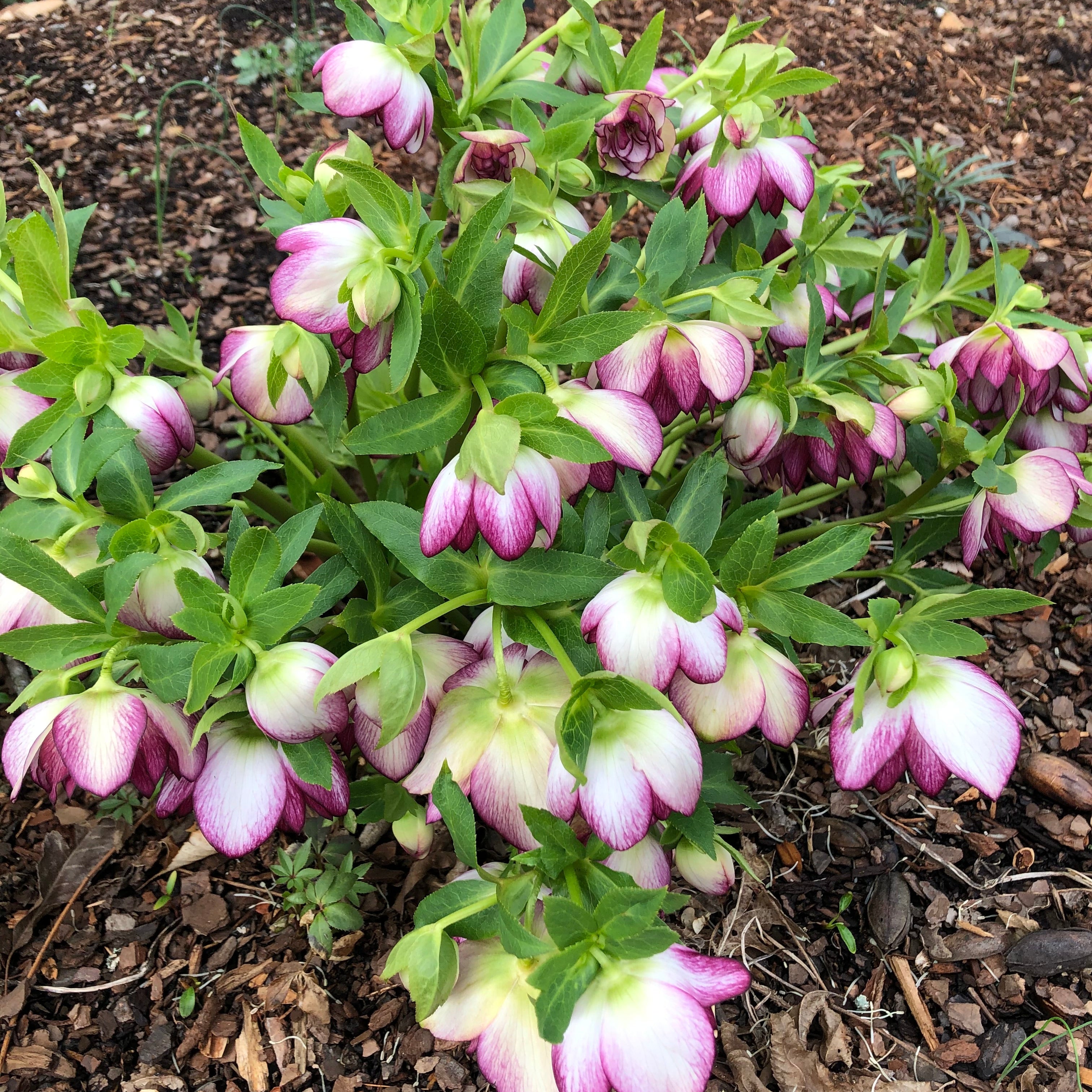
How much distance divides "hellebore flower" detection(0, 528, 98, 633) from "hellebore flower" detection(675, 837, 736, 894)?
1.73 ft

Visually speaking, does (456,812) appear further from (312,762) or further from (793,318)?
(793,318)

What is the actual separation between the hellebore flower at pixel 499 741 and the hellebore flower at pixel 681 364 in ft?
0.74

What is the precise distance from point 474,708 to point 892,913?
65cm

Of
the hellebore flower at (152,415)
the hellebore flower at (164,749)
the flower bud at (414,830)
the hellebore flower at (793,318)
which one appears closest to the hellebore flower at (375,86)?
the hellebore flower at (152,415)

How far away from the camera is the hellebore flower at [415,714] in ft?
2.20

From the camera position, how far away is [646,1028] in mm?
595

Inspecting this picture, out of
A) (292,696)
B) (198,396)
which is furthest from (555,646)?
(198,396)

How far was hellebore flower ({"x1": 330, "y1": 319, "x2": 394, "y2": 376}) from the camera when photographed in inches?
28.9

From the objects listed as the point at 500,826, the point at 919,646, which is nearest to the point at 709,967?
the point at 500,826

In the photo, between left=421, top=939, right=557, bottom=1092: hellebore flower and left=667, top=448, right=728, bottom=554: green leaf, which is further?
left=667, top=448, right=728, bottom=554: green leaf

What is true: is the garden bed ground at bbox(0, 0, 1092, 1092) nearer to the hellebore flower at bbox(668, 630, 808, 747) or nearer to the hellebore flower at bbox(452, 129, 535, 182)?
the hellebore flower at bbox(668, 630, 808, 747)

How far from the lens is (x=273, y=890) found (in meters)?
1.12

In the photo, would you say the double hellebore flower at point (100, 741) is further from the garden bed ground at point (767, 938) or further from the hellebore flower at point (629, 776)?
the garden bed ground at point (767, 938)

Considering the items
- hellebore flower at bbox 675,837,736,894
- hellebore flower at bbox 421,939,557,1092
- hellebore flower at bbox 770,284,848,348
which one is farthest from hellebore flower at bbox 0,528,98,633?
hellebore flower at bbox 770,284,848,348
